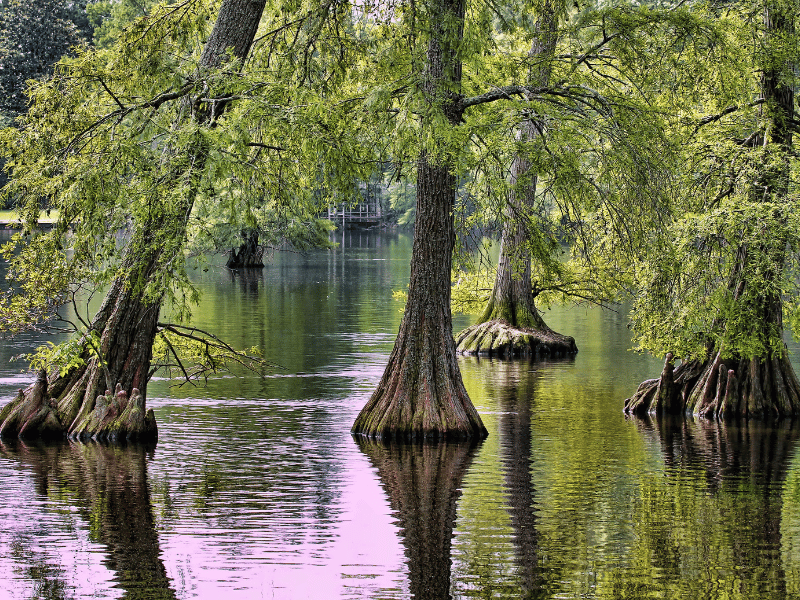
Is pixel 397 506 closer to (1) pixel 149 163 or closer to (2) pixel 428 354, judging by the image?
(2) pixel 428 354

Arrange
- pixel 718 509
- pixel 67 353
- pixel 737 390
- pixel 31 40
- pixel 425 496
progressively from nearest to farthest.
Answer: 1. pixel 718 509
2. pixel 425 496
3. pixel 67 353
4. pixel 737 390
5. pixel 31 40

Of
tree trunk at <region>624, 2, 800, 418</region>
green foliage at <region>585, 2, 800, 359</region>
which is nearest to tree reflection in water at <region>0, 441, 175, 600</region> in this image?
green foliage at <region>585, 2, 800, 359</region>

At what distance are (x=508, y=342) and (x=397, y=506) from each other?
15.8 m

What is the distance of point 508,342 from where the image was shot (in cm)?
2758

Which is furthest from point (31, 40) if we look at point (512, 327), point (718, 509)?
point (718, 509)

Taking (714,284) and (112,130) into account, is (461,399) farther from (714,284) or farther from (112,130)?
(112,130)

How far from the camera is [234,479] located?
13336 millimetres

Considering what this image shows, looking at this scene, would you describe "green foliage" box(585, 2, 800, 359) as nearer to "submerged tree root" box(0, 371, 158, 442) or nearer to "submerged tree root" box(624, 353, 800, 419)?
"submerged tree root" box(624, 353, 800, 419)

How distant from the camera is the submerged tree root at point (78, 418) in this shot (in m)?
15.1

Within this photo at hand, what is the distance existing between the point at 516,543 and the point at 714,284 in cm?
838

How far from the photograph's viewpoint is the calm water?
9.25 m

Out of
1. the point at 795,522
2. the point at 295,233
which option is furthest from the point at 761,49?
the point at 295,233

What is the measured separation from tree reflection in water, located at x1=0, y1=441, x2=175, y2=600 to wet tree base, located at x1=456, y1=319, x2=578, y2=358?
44.9 feet

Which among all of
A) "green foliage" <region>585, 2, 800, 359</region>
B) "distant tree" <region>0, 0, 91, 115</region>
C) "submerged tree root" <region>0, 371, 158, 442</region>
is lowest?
"submerged tree root" <region>0, 371, 158, 442</region>
